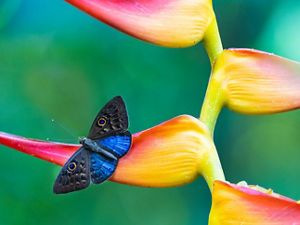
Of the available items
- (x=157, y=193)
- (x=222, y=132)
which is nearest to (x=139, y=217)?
(x=157, y=193)

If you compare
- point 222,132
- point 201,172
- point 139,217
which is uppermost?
point 201,172

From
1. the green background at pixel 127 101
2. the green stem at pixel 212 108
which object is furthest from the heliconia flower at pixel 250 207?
the green background at pixel 127 101

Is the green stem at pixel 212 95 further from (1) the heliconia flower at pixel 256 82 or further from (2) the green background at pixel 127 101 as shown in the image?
(2) the green background at pixel 127 101

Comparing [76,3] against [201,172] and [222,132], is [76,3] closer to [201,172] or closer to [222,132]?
[201,172]

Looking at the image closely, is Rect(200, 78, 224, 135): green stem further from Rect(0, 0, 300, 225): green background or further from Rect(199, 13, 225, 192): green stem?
Rect(0, 0, 300, 225): green background

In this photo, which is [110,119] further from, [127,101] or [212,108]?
[127,101]

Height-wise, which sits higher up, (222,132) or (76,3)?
(76,3)
